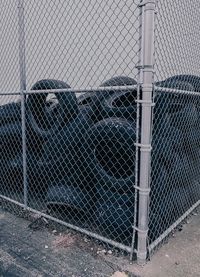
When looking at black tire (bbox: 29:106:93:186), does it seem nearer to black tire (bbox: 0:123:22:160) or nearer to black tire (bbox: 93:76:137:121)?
black tire (bbox: 93:76:137:121)

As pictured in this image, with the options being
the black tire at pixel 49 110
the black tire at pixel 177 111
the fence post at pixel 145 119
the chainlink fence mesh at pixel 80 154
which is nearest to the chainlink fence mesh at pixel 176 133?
the black tire at pixel 177 111

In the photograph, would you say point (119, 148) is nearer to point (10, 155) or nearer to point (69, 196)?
point (69, 196)

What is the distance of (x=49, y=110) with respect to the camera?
4.41m

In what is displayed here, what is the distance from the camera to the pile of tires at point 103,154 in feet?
10.2

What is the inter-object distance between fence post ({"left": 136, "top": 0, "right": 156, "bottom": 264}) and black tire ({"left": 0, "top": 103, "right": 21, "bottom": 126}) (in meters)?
2.43

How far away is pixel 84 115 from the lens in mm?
3688

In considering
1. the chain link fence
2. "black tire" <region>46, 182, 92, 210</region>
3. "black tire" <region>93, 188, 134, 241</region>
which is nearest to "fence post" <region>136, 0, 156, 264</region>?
the chain link fence

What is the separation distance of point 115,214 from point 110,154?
0.73 m

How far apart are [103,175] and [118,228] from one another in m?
0.54

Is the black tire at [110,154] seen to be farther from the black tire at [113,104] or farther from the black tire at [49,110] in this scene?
the black tire at [49,110]

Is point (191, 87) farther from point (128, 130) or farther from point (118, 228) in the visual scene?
point (118, 228)

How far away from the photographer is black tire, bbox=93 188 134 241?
9.80 ft

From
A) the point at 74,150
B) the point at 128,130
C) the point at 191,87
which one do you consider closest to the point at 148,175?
the point at 128,130

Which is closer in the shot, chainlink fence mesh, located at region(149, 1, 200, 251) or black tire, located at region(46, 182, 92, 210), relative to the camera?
chainlink fence mesh, located at region(149, 1, 200, 251)
